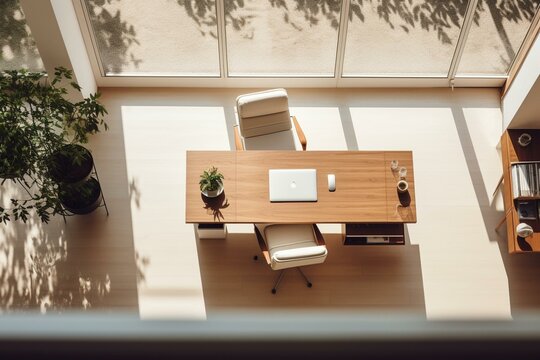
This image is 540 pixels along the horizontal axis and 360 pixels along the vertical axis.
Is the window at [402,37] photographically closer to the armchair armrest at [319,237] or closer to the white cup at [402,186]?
the white cup at [402,186]

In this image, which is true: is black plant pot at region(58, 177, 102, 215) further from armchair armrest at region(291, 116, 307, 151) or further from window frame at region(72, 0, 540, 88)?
armchair armrest at region(291, 116, 307, 151)

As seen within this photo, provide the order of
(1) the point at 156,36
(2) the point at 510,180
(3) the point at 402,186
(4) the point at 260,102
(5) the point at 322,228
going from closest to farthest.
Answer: (3) the point at 402,186
(4) the point at 260,102
(2) the point at 510,180
(5) the point at 322,228
(1) the point at 156,36

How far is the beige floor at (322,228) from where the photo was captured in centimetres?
490

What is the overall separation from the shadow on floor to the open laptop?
0.78m

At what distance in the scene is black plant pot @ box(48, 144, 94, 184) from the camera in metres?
4.52

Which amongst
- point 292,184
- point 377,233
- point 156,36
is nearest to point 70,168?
point 156,36

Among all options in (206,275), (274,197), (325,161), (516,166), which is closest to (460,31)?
(516,166)

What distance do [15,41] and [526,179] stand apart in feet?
15.6

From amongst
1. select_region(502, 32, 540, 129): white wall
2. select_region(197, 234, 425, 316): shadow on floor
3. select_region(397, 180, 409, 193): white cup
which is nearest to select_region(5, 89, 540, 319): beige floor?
select_region(197, 234, 425, 316): shadow on floor

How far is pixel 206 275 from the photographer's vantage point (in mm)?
4980

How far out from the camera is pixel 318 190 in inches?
180

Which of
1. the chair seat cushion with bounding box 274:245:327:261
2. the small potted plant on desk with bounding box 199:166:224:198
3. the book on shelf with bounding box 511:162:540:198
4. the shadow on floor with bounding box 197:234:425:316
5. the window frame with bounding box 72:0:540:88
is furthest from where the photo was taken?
the window frame with bounding box 72:0:540:88

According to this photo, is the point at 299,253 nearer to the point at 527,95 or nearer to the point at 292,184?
the point at 292,184

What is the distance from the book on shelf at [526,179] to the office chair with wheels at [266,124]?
6.07 feet
